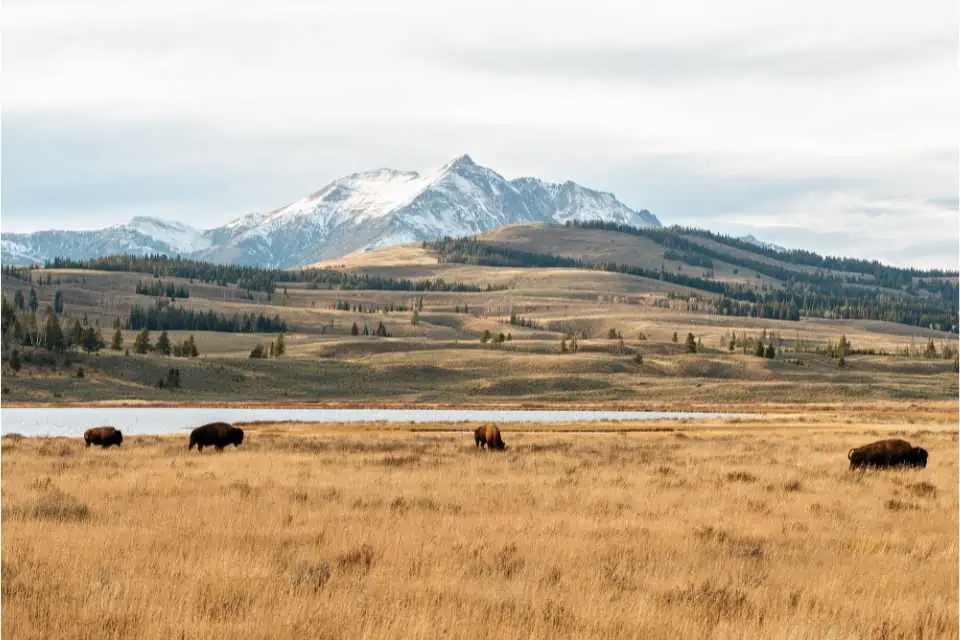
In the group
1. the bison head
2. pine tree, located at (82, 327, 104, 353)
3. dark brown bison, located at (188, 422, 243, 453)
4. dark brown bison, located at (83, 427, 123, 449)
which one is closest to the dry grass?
the bison head

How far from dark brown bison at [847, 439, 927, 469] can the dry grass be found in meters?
2.49

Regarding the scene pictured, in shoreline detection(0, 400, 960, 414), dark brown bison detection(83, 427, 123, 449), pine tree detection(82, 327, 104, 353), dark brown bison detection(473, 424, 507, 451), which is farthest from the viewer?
pine tree detection(82, 327, 104, 353)

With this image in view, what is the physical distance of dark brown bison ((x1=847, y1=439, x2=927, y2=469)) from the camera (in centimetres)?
3109

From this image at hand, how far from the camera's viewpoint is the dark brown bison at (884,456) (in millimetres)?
31094

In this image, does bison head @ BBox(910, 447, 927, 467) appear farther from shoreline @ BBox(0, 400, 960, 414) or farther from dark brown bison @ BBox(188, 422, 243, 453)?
shoreline @ BBox(0, 400, 960, 414)

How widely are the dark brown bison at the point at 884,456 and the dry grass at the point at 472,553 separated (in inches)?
98.2

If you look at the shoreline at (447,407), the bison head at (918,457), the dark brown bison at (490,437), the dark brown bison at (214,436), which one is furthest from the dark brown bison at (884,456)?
the shoreline at (447,407)

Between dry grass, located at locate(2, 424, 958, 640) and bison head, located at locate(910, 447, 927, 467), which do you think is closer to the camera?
dry grass, located at locate(2, 424, 958, 640)

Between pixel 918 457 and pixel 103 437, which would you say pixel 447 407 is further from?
pixel 918 457

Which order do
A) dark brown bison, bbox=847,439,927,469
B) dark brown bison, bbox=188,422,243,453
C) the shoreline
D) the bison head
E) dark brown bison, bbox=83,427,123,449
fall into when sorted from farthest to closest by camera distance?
the shoreline
dark brown bison, bbox=83,427,123,449
dark brown bison, bbox=188,422,243,453
the bison head
dark brown bison, bbox=847,439,927,469

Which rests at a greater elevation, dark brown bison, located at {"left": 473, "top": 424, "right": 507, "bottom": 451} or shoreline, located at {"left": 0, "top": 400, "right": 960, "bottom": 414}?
dark brown bison, located at {"left": 473, "top": 424, "right": 507, "bottom": 451}

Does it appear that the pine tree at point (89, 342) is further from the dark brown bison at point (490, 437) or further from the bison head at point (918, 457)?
the bison head at point (918, 457)

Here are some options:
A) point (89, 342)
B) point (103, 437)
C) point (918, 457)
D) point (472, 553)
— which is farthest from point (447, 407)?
point (472, 553)

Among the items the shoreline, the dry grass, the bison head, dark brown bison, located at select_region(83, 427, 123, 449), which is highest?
the dry grass
